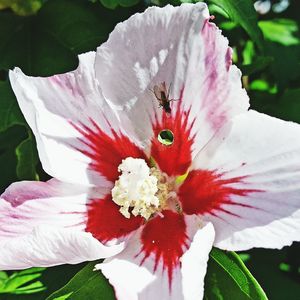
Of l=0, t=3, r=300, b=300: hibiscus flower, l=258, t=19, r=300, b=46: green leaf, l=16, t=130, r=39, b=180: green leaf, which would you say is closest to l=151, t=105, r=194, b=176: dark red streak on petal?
l=0, t=3, r=300, b=300: hibiscus flower

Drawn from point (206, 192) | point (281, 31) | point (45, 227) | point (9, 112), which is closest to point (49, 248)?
point (45, 227)

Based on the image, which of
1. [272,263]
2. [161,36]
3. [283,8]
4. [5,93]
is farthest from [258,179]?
[283,8]

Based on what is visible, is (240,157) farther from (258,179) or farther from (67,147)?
(67,147)

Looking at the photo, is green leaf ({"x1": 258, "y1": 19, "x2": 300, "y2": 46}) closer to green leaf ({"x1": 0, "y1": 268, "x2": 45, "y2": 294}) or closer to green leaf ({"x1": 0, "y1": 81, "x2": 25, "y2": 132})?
green leaf ({"x1": 0, "y1": 81, "x2": 25, "y2": 132})

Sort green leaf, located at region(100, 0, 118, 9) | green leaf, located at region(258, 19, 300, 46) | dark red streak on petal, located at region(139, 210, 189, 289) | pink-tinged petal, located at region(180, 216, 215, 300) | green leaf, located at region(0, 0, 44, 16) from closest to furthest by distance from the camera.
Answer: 1. pink-tinged petal, located at region(180, 216, 215, 300)
2. dark red streak on petal, located at region(139, 210, 189, 289)
3. green leaf, located at region(100, 0, 118, 9)
4. green leaf, located at region(0, 0, 44, 16)
5. green leaf, located at region(258, 19, 300, 46)

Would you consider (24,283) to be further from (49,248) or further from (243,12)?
(243,12)

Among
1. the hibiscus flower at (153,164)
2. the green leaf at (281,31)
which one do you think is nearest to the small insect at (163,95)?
the hibiscus flower at (153,164)

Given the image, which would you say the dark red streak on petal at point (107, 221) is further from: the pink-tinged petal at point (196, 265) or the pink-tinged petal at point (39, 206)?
the pink-tinged petal at point (196, 265)
